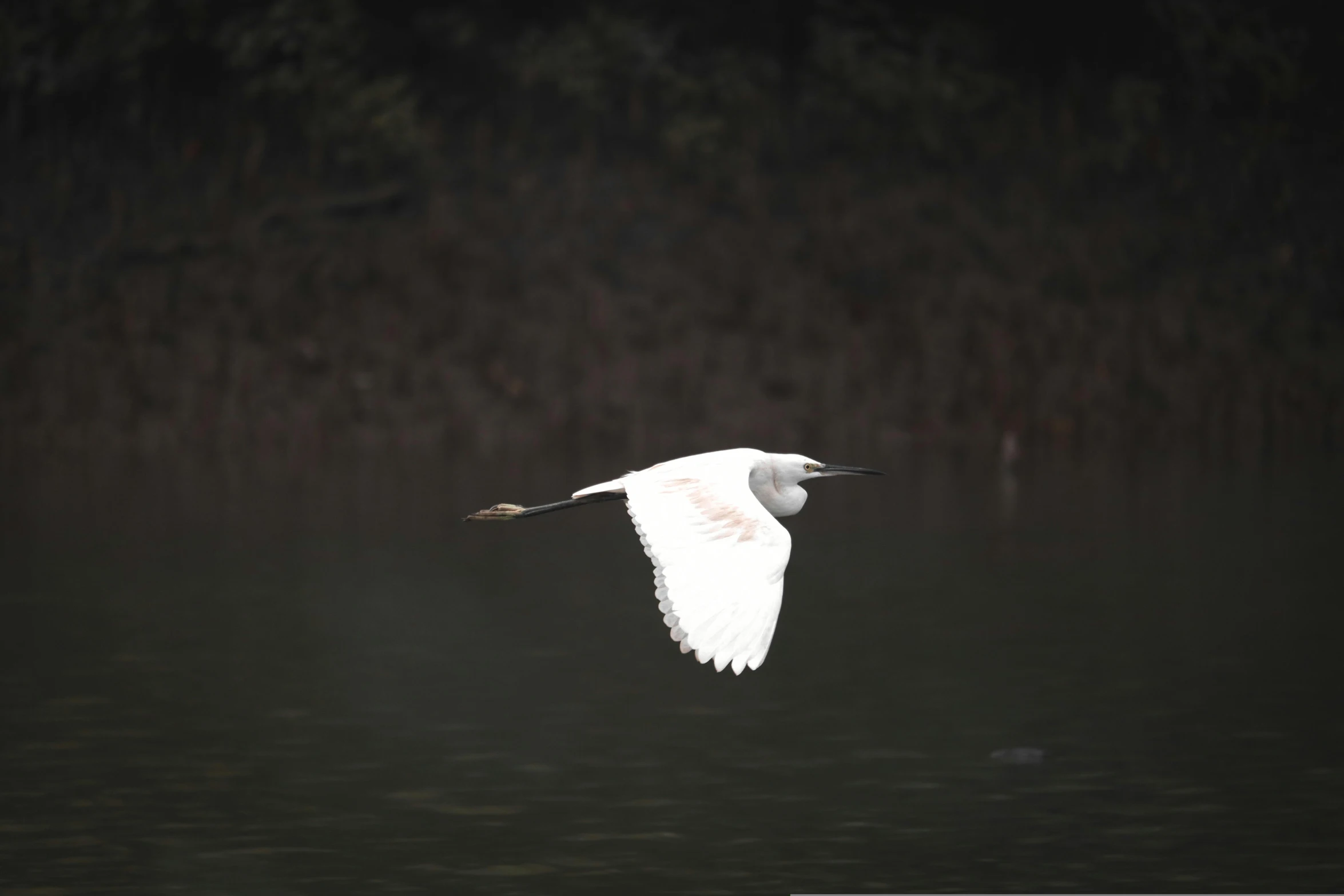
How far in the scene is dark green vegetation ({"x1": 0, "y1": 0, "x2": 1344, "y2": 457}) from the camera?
88.9 ft

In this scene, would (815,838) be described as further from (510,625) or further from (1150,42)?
(1150,42)

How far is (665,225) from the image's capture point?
29.7 meters

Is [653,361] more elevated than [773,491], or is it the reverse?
[653,361]

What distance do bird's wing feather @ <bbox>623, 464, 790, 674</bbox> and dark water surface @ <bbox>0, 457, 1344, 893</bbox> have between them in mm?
1877

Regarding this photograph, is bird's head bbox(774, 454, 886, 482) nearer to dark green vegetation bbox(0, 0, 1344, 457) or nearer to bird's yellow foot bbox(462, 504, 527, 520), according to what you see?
bird's yellow foot bbox(462, 504, 527, 520)

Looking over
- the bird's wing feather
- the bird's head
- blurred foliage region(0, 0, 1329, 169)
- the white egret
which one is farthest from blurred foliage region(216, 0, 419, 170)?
the bird's wing feather

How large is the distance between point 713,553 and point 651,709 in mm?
5362

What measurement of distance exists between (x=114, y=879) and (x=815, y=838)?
9.80 ft

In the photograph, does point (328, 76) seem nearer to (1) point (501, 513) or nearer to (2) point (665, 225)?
(2) point (665, 225)

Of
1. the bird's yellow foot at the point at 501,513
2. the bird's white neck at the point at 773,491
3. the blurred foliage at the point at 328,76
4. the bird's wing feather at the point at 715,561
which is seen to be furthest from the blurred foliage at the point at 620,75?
the bird's wing feather at the point at 715,561

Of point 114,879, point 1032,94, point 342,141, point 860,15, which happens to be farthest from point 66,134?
point 114,879

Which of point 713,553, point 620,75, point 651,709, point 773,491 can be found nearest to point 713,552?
point 713,553

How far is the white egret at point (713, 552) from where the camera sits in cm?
662

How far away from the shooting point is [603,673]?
1344cm
